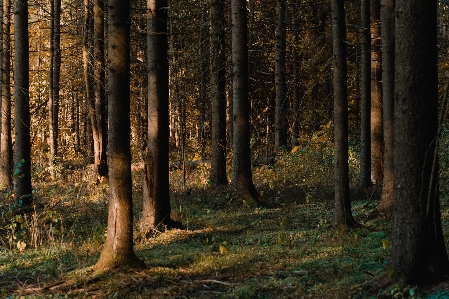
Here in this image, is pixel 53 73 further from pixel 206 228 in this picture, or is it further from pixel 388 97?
pixel 388 97

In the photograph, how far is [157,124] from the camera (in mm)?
11008

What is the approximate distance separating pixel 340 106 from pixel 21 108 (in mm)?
7681

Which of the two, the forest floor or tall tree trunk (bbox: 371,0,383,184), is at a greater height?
tall tree trunk (bbox: 371,0,383,184)

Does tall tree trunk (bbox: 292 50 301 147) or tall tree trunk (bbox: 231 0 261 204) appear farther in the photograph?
tall tree trunk (bbox: 292 50 301 147)

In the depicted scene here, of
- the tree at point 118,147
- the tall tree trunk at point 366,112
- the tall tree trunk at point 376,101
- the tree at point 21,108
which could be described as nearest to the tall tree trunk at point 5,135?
the tree at point 21,108

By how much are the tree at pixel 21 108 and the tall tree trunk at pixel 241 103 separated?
5.26 meters

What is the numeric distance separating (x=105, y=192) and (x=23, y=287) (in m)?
9.37

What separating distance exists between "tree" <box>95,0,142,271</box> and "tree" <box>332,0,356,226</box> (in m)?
4.15

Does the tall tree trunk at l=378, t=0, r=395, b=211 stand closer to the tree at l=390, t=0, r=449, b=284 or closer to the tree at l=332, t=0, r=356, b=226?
the tree at l=332, t=0, r=356, b=226

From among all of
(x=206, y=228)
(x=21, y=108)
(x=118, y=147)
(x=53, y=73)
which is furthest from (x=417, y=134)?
(x=53, y=73)

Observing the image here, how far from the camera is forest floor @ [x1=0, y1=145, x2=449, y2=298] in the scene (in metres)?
6.71

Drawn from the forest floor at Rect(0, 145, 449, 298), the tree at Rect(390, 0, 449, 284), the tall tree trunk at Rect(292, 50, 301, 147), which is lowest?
the forest floor at Rect(0, 145, 449, 298)

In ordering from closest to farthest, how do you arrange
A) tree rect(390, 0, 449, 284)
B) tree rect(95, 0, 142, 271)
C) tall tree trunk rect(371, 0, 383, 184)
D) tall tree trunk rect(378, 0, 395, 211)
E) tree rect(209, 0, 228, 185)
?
1. tree rect(390, 0, 449, 284)
2. tree rect(95, 0, 142, 271)
3. tall tree trunk rect(378, 0, 395, 211)
4. tall tree trunk rect(371, 0, 383, 184)
5. tree rect(209, 0, 228, 185)

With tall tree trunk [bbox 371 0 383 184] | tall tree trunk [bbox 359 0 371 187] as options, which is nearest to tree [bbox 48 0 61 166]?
tall tree trunk [bbox 359 0 371 187]
